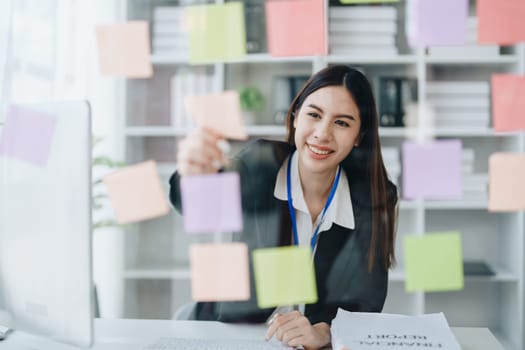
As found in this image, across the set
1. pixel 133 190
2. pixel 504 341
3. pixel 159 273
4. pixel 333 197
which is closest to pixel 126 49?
pixel 133 190

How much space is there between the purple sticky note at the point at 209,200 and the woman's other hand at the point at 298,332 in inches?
16.6

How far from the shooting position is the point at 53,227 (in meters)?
0.78

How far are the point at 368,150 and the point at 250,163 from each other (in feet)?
1.09

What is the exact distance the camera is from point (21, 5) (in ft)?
4.89

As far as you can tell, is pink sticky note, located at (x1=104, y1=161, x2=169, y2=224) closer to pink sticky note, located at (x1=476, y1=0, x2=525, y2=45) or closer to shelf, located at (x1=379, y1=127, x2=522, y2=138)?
pink sticky note, located at (x1=476, y1=0, x2=525, y2=45)

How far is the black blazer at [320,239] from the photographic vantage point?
129cm

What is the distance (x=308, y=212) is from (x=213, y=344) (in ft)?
1.68

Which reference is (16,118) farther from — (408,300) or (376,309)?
(408,300)

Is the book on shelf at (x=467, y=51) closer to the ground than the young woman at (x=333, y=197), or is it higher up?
higher up

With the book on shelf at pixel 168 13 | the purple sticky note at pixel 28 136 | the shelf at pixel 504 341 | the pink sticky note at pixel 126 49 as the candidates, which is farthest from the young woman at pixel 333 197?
the shelf at pixel 504 341

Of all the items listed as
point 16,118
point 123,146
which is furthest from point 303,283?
point 123,146

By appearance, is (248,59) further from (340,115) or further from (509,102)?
(509,102)

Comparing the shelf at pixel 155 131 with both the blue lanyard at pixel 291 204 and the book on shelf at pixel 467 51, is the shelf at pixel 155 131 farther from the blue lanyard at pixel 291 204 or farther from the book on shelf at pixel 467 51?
the book on shelf at pixel 467 51

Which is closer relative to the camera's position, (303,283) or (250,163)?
(303,283)
